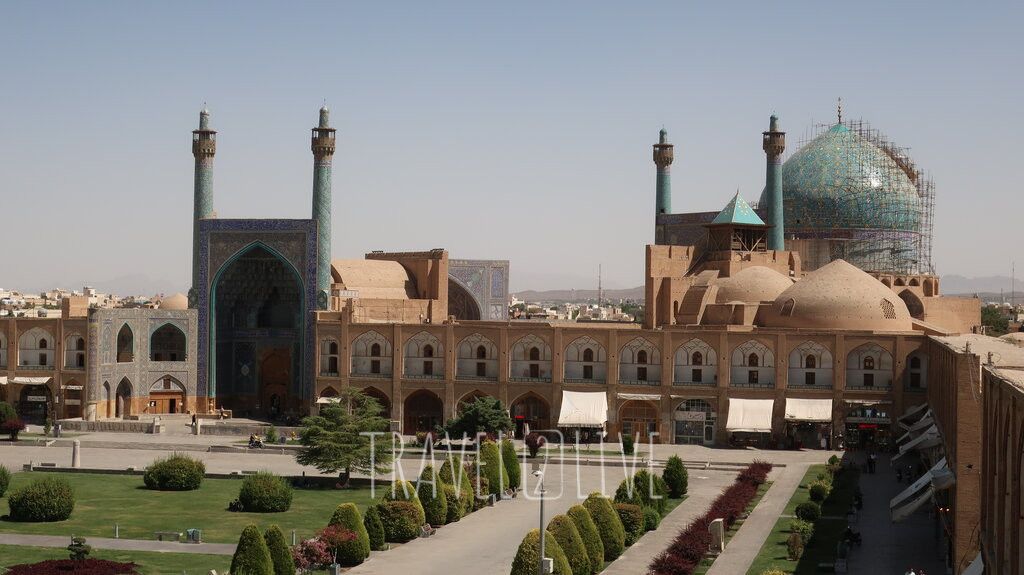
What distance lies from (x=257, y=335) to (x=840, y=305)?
2638cm

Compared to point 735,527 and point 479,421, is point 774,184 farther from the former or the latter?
point 735,527

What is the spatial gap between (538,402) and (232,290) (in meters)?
16.3

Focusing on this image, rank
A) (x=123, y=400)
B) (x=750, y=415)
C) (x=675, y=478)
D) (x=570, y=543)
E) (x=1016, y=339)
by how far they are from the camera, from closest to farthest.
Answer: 1. (x=570, y=543)
2. (x=675, y=478)
3. (x=1016, y=339)
4. (x=750, y=415)
5. (x=123, y=400)

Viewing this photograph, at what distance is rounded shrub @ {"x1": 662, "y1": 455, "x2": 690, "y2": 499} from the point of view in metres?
40.1

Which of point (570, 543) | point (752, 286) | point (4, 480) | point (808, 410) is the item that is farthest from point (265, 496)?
point (752, 286)

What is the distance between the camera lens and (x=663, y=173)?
7331cm

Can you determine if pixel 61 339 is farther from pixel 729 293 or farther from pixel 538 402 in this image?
pixel 729 293

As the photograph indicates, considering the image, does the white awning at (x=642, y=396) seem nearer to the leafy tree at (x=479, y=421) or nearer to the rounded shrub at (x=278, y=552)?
the leafy tree at (x=479, y=421)

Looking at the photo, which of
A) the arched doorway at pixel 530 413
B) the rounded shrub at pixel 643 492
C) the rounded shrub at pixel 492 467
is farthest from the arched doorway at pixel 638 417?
the rounded shrub at pixel 643 492

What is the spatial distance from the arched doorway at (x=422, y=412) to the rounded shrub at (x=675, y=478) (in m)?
19.3

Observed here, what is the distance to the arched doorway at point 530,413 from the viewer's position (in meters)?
56.2

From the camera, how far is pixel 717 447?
53000 mm

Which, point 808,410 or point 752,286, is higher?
point 752,286

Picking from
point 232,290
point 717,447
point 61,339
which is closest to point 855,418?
point 717,447
